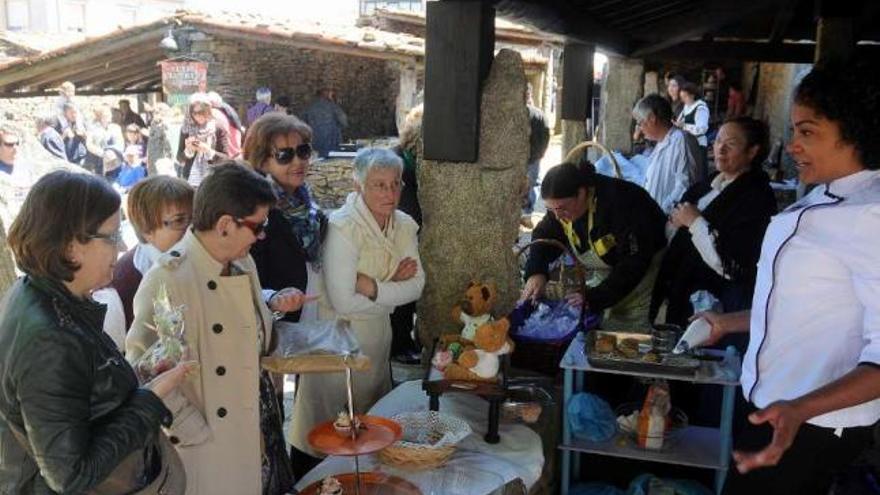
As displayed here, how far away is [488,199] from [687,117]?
23.8 ft

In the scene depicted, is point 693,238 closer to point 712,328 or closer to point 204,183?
point 712,328

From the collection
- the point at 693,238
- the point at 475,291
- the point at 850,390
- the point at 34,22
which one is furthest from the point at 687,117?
the point at 34,22

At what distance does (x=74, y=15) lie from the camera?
35.3 m

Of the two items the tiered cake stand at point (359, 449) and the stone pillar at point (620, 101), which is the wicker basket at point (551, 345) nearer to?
Result: the tiered cake stand at point (359, 449)

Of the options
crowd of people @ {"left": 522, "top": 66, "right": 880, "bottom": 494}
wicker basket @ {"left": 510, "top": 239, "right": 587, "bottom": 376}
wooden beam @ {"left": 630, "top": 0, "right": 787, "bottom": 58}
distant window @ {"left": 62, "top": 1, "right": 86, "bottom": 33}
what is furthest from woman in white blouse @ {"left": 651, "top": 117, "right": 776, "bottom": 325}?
distant window @ {"left": 62, "top": 1, "right": 86, "bottom": 33}

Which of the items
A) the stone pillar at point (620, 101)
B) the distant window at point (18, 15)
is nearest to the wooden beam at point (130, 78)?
the stone pillar at point (620, 101)

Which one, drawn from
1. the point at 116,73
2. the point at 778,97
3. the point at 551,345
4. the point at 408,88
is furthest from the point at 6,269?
the point at 778,97

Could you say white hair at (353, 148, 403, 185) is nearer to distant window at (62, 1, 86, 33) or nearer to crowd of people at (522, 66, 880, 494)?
crowd of people at (522, 66, 880, 494)

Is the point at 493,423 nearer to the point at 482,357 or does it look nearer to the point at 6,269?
the point at 482,357

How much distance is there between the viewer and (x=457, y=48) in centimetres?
334

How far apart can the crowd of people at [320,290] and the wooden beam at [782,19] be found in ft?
11.6

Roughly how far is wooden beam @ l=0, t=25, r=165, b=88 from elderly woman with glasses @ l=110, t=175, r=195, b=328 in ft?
32.9

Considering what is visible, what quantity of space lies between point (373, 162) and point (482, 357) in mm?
945

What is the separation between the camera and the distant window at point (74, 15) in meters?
34.7
